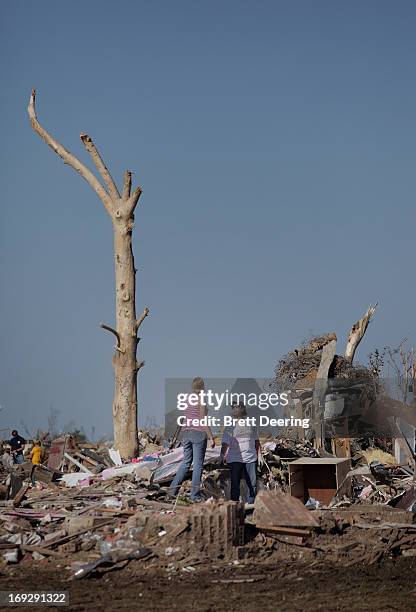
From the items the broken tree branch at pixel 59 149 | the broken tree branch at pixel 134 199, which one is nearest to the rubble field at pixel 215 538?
the broken tree branch at pixel 134 199

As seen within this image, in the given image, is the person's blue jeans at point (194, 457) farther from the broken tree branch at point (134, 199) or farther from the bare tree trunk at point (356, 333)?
the bare tree trunk at point (356, 333)

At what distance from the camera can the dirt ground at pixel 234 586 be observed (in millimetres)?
8242

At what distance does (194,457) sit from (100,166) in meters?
8.35

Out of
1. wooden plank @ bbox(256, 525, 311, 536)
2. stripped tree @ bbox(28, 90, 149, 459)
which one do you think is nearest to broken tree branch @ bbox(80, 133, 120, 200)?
stripped tree @ bbox(28, 90, 149, 459)

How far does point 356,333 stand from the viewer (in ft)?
86.1

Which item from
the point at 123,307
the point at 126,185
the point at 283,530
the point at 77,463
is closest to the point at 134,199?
the point at 126,185

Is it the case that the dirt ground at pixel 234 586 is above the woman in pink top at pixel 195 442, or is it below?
below

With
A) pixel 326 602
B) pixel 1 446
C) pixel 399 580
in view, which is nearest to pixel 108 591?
pixel 326 602

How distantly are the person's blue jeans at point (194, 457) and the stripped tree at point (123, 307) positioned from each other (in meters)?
5.13

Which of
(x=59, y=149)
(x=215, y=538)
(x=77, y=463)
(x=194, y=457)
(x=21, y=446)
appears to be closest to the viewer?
(x=215, y=538)

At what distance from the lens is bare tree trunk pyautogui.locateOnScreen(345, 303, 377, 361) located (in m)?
26.0

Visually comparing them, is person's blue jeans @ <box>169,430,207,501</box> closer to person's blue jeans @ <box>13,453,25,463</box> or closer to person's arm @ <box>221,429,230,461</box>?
person's arm @ <box>221,429,230,461</box>

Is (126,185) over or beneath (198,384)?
over

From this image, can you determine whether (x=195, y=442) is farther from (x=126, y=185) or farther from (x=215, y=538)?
(x=126, y=185)
